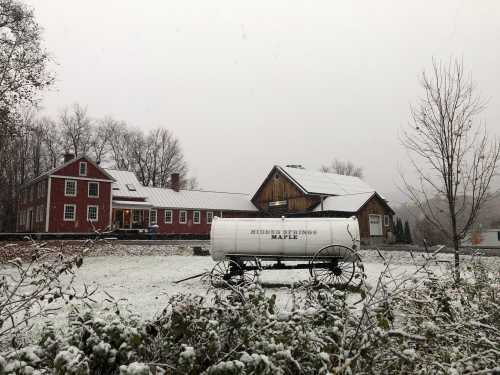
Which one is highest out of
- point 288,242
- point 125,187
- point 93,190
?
point 125,187

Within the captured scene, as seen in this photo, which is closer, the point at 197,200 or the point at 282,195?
the point at 282,195

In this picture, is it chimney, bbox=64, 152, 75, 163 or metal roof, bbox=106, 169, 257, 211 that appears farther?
metal roof, bbox=106, 169, 257, 211

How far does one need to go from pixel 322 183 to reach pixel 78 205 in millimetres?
23549

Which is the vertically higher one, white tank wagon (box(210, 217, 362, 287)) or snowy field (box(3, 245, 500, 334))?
white tank wagon (box(210, 217, 362, 287))

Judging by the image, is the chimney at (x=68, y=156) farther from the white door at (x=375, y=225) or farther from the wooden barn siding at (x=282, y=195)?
the white door at (x=375, y=225)

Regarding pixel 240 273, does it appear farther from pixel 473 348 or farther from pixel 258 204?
pixel 258 204

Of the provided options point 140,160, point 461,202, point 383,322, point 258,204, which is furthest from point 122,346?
point 140,160

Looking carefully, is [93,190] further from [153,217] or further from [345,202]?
[345,202]

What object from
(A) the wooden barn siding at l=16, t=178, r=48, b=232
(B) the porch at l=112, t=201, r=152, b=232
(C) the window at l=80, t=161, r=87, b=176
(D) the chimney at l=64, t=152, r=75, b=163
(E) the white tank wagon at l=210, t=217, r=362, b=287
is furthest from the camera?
(B) the porch at l=112, t=201, r=152, b=232

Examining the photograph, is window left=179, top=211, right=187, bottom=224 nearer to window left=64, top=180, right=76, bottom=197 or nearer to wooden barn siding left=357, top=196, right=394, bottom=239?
window left=64, top=180, right=76, bottom=197

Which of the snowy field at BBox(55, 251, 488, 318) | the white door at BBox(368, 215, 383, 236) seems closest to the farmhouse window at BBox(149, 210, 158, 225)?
the snowy field at BBox(55, 251, 488, 318)

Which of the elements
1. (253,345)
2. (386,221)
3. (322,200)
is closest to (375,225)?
(386,221)

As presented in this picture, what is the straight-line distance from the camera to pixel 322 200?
3609 centimetres

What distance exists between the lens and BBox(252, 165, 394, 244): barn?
33.8 meters
